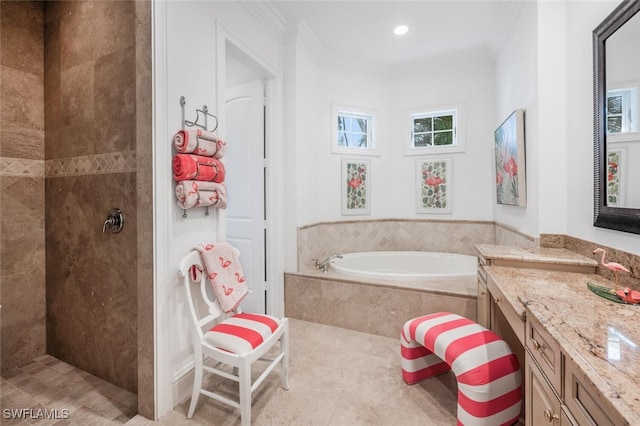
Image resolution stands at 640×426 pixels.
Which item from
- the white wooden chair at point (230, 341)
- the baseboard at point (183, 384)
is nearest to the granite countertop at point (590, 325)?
the white wooden chair at point (230, 341)

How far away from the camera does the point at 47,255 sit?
2113 millimetres

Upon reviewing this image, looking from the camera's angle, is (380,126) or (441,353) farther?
(380,126)

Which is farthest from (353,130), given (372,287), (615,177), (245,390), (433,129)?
(245,390)

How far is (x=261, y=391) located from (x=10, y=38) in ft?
9.81

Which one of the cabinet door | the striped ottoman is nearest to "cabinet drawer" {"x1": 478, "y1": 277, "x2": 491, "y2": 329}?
the striped ottoman

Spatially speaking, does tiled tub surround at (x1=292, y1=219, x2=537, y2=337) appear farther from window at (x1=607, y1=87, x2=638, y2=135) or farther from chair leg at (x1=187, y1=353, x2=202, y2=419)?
chair leg at (x1=187, y1=353, x2=202, y2=419)

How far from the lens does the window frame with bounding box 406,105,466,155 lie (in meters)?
3.53

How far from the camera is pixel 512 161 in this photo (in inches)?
97.5

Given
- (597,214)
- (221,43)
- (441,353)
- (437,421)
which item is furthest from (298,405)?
(221,43)

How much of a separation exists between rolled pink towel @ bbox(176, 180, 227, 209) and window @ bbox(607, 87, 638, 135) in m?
2.16

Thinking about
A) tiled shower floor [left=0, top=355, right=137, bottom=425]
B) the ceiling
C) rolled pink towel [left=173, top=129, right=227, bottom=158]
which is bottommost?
tiled shower floor [left=0, top=355, right=137, bottom=425]

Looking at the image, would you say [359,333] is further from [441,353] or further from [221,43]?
[221,43]

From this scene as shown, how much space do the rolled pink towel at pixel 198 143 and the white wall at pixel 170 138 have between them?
7 centimetres

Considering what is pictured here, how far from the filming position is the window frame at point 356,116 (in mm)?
3525
